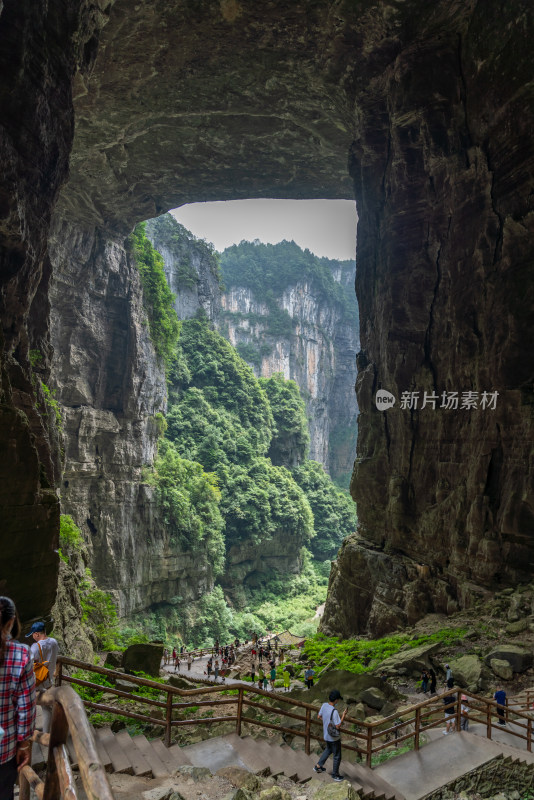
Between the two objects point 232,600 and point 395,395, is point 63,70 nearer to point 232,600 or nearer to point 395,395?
point 395,395

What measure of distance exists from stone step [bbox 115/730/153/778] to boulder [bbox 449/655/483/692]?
222 inches

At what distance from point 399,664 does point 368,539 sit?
6903 mm

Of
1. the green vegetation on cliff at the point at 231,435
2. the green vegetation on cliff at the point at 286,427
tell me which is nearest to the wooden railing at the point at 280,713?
the green vegetation on cliff at the point at 231,435

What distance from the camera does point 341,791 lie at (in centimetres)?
416

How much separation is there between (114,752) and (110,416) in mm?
21303

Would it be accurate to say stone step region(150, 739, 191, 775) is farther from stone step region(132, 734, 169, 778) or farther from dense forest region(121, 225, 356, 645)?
dense forest region(121, 225, 356, 645)

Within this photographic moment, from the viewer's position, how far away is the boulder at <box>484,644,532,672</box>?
8.20 meters

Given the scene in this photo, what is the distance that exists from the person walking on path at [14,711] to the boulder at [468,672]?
24.1ft

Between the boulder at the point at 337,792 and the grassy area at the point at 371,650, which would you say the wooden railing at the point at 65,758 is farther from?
the grassy area at the point at 371,650

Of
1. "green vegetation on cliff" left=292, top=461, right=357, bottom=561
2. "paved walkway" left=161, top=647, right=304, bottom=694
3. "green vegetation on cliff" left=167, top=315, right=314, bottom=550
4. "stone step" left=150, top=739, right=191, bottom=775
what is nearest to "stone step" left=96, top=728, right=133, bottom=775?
"stone step" left=150, top=739, right=191, bottom=775

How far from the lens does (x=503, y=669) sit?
8.07 metres

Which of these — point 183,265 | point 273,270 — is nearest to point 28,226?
point 183,265

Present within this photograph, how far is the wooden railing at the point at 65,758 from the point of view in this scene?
1.93m

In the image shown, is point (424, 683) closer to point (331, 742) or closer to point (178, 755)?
point (331, 742)
